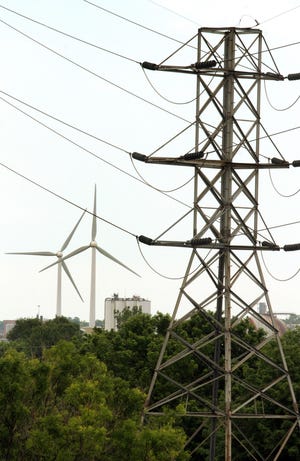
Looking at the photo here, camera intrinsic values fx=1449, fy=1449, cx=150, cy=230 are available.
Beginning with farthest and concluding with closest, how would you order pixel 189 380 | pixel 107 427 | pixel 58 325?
pixel 58 325 < pixel 189 380 < pixel 107 427

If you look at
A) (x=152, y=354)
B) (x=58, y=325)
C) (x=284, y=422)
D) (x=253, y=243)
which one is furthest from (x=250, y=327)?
(x=58, y=325)

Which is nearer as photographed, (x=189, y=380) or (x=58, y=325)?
(x=189, y=380)

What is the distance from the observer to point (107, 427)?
146 feet

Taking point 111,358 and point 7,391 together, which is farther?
point 111,358

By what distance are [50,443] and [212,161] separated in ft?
38.2

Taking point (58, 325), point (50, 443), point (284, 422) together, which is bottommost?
point (50, 443)

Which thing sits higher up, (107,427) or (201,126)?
(201,126)

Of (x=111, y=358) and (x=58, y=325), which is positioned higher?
(x=58, y=325)

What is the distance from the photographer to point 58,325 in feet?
641

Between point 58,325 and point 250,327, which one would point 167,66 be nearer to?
point 250,327

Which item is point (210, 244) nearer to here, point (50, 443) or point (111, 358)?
point (50, 443)

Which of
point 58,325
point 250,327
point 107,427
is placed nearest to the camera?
point 107,427

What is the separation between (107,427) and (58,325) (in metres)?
152

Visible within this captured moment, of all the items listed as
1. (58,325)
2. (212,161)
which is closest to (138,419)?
(212,161)
